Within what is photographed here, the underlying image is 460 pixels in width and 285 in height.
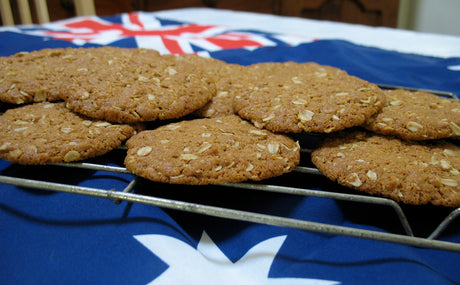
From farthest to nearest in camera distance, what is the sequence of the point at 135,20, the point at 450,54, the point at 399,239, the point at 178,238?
1. the point at 135,20
2. the point at 450,54
3. the point at 178,238
4. the point at 399,239

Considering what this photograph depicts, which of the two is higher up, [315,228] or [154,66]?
[154,66]

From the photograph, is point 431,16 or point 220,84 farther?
point 431,16

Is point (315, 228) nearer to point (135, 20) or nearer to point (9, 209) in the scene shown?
point (9, 209)

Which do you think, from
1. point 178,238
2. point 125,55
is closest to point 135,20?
point 125,55

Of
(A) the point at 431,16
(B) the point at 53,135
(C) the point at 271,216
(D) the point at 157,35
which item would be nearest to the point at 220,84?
(B) the point at 53,135

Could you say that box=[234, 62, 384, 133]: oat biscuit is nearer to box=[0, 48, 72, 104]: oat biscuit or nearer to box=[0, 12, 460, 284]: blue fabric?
box=[0, 12, 460, 284]: blue fabric

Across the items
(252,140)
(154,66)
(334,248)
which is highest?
(154,66)

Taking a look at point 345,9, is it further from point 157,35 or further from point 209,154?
point 209,154

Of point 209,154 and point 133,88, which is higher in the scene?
point 133,88
